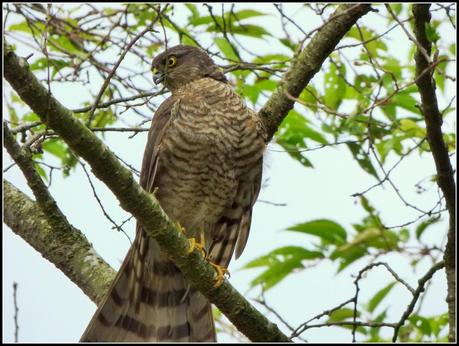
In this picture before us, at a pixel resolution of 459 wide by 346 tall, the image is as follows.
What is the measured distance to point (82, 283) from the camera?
3887 mm

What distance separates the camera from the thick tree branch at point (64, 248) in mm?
3869

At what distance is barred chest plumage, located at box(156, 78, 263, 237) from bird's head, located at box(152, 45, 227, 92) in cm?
45

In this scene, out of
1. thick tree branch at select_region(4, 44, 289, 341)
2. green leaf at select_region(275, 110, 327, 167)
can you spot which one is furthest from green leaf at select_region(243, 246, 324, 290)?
thick tree branch at select_region(4, 44, 289, 341)

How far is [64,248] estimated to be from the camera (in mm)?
3873

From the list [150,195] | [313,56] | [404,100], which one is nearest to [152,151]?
[313,56]

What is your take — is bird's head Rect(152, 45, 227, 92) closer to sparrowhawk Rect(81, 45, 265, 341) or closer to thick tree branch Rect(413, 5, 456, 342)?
sparrowhawk Rect(81, 45, 265, 341)

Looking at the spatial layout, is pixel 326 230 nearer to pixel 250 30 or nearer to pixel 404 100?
pixel 404 100

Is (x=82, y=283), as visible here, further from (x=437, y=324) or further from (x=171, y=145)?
(x=437, y=324)

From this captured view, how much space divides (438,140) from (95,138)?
1609 mm

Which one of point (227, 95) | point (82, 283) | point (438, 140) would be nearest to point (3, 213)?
point (82, 283)

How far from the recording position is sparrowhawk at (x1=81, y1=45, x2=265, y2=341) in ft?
13.8

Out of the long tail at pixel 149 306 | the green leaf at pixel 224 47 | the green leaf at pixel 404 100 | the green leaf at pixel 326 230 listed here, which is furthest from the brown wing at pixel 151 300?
the green leaf at pixel 404 100

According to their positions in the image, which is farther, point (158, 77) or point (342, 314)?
point (158, 77)

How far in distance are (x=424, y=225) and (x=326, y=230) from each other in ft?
1.91
